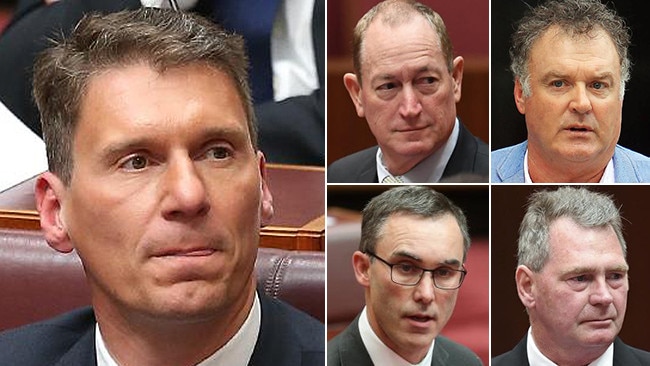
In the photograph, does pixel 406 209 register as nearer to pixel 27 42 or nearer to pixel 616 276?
pixel 616 276

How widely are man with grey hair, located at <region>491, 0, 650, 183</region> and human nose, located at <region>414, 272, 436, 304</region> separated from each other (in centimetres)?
29

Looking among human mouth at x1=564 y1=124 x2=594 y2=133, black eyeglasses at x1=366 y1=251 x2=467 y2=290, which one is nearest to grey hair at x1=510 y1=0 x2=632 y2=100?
human mouth at x1=564 y1=124 x2=594 y2=133

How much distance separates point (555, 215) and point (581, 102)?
0.27m

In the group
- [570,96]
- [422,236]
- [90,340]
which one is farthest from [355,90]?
[90,340]

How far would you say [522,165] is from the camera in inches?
91.3

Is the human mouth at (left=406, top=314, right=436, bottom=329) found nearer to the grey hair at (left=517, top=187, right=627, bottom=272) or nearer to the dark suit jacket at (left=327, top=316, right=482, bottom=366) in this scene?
the dark suit jacket at (left=327, top=316, right=482, bottom=366)

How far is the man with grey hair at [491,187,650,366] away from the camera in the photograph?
88.8 inches

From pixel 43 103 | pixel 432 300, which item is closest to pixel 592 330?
pixel 432 300

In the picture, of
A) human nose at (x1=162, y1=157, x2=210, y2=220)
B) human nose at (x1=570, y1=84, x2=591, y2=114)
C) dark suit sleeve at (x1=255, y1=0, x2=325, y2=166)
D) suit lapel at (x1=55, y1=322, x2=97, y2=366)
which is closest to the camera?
human nose at (x1=162, y1=157, x2=210, y2=220)

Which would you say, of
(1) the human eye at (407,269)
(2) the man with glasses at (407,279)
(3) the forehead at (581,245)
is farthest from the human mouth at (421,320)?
(3) the forehead at (581,245)

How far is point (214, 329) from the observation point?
2.00 metres

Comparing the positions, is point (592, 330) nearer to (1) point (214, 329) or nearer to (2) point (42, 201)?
(1) point (214, 329)

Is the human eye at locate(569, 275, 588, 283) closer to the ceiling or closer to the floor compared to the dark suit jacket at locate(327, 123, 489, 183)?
closer to the floor

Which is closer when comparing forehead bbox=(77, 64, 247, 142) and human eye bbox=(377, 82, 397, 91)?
forehead bbox=(77, 64, 247, 142)
